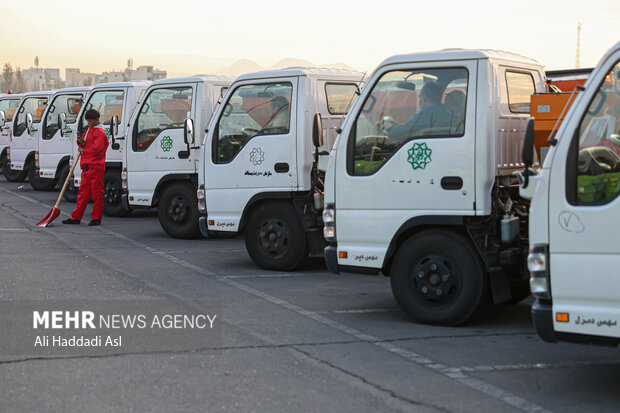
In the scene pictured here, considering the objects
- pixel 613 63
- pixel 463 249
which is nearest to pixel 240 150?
pixel 463 249

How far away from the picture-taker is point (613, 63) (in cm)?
591

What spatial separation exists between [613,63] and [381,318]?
135 inches

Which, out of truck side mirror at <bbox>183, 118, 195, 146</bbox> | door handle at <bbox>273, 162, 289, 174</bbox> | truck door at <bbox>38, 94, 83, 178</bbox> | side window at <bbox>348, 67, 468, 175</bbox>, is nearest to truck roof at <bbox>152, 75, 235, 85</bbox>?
truck side mirror at <bbox>183, 118, 195, 146</bbox>

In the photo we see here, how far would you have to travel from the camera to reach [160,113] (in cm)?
1486

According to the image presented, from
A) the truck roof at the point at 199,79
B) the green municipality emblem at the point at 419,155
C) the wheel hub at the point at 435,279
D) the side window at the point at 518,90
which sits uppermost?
the truck roof at the point at 199,79

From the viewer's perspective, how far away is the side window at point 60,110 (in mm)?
22203

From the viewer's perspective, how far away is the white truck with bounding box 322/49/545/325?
307 inches

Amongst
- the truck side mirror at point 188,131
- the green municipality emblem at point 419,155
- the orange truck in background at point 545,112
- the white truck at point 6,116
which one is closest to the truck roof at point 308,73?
the truck side mirror at point 188,131

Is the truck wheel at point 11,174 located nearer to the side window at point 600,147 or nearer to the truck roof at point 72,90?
the truck roof at point 72,90

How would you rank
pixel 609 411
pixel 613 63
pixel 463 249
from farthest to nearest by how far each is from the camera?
pixel 463 249 → pixel 613 63 → pixel 609 411

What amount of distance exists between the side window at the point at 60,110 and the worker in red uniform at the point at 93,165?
19.7ft

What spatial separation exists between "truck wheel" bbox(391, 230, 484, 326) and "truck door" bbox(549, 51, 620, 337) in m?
1.93

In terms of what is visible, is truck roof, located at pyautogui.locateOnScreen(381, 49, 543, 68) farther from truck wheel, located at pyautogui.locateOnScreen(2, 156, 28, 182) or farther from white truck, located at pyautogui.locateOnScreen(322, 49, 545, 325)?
truck wheel, located at pyautogui.locateOnScreen(2, 156, 28, 182)

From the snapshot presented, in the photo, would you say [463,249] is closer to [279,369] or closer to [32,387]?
[279,369]
